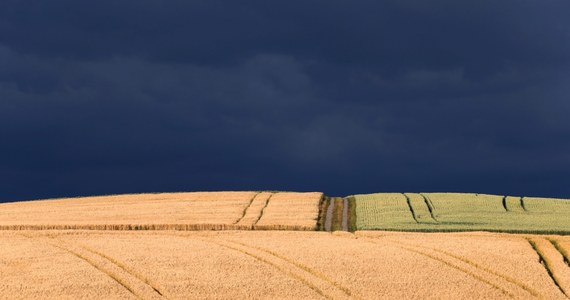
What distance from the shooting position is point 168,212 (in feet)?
194

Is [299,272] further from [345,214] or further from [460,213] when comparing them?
[460,213]

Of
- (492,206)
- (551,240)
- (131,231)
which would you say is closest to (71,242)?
(131,231)

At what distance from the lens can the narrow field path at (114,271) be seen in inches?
1166

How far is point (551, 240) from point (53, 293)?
88.6ft

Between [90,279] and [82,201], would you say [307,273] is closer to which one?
[90,279]

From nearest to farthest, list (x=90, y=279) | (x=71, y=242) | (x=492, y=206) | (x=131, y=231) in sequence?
1. (x=90, y=279)
2. (x=71, y=242)
3. (x=131, y=231)
4. (x=492, y=206)

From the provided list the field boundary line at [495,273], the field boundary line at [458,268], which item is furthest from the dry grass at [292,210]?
the field boundary line at [495,273]

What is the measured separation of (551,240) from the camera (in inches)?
1770

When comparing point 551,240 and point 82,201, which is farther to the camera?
point 82,201

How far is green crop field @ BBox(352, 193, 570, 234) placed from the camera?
5189 cm

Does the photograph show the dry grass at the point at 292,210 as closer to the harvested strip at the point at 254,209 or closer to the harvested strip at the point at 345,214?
the harvested strip at the point at 254,209

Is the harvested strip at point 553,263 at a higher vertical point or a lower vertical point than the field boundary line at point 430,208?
lower

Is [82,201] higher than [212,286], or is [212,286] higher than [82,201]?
[82,201]

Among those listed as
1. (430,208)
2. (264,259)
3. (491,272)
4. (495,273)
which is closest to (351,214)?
(430,208)
